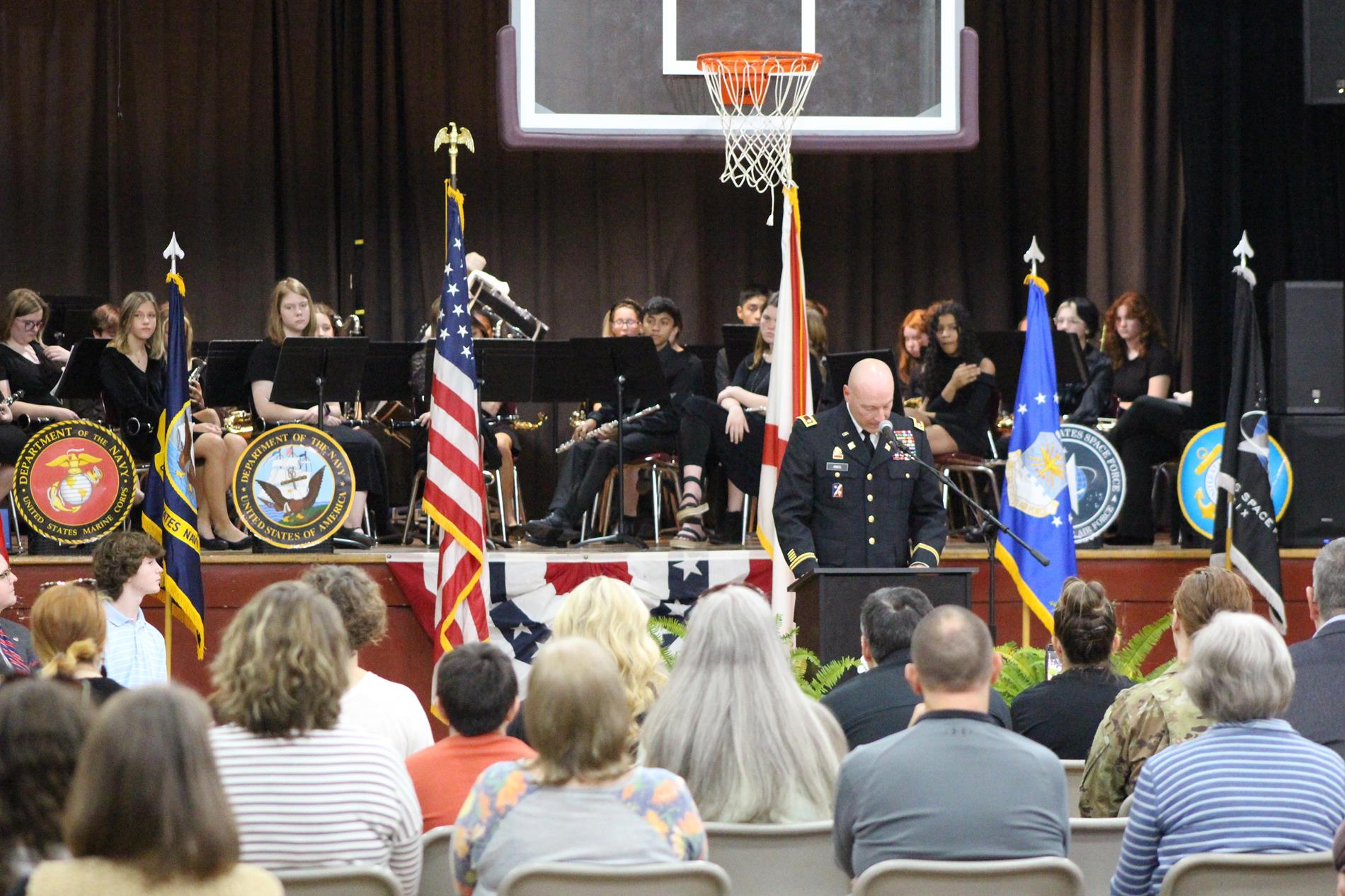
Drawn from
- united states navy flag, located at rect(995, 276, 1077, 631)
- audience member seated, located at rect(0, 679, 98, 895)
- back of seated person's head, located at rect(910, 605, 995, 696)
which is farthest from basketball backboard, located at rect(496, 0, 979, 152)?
audience member seated, located at rect(0, 679, 98, 895)

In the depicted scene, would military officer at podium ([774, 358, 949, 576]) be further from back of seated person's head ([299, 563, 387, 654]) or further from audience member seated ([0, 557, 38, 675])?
audience member seated ([0, 557, 38, 675])

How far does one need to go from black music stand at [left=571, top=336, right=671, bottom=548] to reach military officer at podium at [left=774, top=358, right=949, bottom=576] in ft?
6.40

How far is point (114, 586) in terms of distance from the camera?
605 centimetres

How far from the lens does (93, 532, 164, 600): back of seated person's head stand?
237 inches

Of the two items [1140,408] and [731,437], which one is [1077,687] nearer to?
[731,437]

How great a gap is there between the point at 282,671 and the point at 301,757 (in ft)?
0.55

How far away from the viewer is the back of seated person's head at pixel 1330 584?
14.8 feet

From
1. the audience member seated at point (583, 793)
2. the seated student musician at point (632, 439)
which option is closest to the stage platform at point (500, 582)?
the seated student musician at point (632, 439)

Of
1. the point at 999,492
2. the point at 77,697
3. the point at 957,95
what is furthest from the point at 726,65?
the point at 77,697

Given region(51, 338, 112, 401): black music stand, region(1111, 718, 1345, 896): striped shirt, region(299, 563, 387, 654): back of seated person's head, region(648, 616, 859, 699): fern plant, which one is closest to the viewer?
region(1111, 718, 1345, 896): striped shirt

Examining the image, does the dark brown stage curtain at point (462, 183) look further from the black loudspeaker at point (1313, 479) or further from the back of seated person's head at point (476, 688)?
the back of seated person's head at point (476, 688)

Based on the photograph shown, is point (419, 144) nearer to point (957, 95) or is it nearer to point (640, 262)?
point (640, 262)

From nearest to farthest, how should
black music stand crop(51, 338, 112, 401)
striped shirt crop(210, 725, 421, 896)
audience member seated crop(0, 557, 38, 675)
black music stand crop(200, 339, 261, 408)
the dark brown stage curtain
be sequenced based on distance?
striped shirt crop(210, 725, 421, 896), audience member seated crop(0, 557, 38, 675), black music stand crop(51, 338, 112, 401), black music stand crop(200, 339, 261, 408), the dark brown stage curtain

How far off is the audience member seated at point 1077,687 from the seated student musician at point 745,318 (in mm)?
5007
